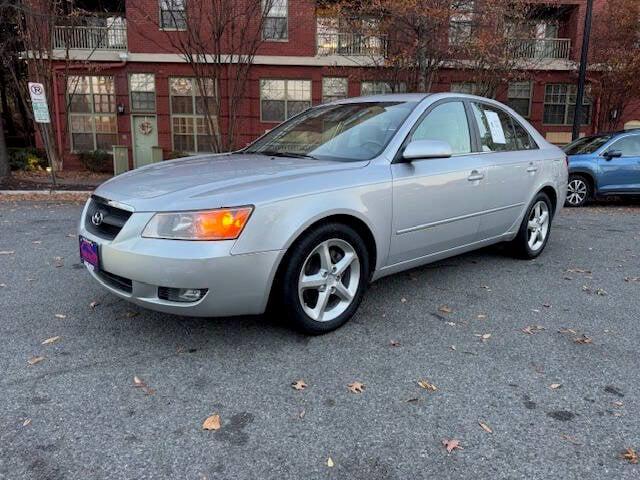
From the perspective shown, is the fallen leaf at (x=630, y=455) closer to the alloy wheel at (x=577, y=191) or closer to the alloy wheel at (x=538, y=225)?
the alloy wheel at (x=538, y=225)

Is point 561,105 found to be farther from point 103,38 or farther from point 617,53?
point 103,38

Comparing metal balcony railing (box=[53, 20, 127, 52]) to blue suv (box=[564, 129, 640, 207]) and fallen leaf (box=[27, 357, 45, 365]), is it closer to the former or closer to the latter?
blue suv (box=[564, 129, 640, 207])

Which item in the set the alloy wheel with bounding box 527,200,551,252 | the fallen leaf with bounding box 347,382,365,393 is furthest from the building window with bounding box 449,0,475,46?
the fallen leaf with bounding box 347,382,365,393

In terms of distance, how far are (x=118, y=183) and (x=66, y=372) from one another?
129 cm

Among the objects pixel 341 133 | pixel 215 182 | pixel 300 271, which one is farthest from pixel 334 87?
pixel 300 271

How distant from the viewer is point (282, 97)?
19359 millimetres

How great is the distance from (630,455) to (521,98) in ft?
66.6

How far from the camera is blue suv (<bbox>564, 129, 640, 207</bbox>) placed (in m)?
10.1

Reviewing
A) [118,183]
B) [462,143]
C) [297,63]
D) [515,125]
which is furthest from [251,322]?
[297,63]

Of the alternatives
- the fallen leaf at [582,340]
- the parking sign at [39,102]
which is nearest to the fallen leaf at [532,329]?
the fallen leaf at [582,340]

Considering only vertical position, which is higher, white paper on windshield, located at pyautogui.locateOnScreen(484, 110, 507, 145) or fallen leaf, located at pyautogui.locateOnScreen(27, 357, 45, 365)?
white paper on windshield, located at pyautogui.locateOnScreen(484, 110, 507, 145)

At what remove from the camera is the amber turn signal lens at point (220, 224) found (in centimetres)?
290

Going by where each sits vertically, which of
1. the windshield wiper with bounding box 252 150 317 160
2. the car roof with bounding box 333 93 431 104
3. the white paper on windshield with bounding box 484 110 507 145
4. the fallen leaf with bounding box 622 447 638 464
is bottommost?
the fallen leaf with bounding box 622 447 638 464

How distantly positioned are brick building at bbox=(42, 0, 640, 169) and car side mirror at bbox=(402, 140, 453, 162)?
1508 centimetres
